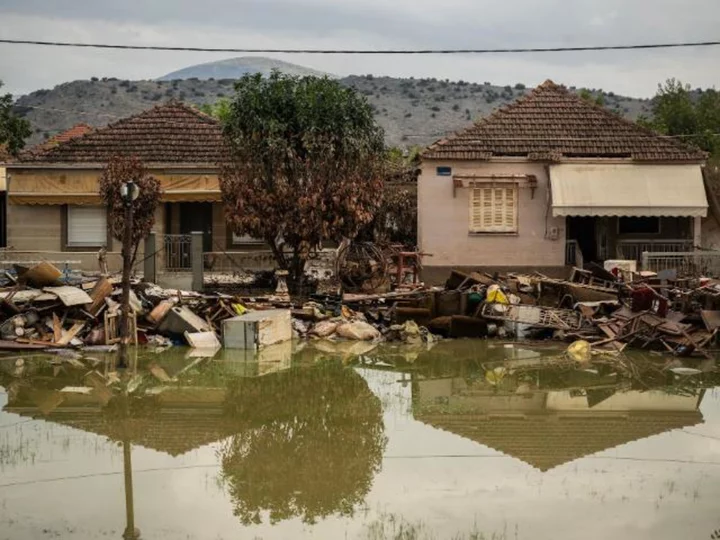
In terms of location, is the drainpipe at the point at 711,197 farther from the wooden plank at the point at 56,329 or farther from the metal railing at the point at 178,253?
the wooden plank at the point at 56,329

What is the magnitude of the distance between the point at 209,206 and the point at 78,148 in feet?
13.3

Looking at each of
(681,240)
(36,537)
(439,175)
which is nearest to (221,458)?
(36,537)

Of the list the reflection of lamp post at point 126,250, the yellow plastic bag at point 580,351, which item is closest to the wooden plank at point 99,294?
the reflection of lamp post at point 126,250

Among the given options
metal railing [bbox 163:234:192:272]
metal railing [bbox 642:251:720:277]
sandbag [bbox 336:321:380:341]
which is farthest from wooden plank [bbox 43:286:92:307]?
metal railing [bbox 642:251:720:277]

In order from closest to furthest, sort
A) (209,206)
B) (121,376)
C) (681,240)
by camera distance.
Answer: (121,376), (681,240), (209,206)

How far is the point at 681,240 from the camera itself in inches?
1067

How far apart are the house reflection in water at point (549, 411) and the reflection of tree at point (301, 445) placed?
114cm

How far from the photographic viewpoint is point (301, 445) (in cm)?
1202

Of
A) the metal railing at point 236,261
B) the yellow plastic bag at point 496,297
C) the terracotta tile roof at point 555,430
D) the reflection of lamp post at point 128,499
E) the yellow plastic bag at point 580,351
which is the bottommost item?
the reflection of lamp post at point 128,499

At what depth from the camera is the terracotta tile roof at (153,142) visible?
28297mm

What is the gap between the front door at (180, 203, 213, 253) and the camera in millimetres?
28922

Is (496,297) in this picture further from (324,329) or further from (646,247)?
(646,247)

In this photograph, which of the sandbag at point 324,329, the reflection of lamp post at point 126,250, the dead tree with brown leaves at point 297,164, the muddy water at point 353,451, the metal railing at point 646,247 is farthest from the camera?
the metal railing at point 646,247

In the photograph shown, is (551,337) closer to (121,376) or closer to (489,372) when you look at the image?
(489,372)
